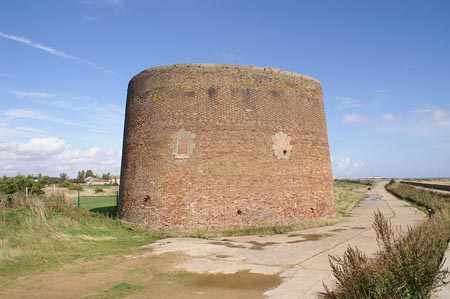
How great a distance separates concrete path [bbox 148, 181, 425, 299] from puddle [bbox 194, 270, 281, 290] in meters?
0.24

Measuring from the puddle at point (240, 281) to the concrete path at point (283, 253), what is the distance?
24 cm

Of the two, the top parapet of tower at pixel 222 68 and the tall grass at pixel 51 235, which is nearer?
the tall grass at pixel 51 235

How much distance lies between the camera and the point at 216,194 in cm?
1332

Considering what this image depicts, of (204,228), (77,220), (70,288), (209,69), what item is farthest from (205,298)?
(209,69)

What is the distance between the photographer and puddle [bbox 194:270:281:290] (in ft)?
23.0

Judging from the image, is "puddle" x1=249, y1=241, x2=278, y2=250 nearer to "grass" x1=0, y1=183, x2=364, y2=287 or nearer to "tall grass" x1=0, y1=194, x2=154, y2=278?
"grass" x1=0, y1=183, x2=364, y2=287

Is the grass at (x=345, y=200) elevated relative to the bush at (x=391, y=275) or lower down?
lower down

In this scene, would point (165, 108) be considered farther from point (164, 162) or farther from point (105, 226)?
point (105, 226)

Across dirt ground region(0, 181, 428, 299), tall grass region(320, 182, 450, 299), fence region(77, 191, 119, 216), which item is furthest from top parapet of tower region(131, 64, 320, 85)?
tall grass region(320, 182, 450, 299)

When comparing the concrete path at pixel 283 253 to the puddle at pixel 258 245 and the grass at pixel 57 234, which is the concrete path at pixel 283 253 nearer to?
the puddle at pixel 258 245

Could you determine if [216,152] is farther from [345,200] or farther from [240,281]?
[345,200]

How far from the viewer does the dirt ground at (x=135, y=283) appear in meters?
6.65

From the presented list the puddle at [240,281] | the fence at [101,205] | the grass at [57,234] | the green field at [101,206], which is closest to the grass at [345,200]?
the grass at [57,234]

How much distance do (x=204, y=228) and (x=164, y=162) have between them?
3045 mm
